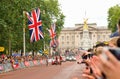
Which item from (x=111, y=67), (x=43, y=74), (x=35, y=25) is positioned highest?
(x=35, y=25)

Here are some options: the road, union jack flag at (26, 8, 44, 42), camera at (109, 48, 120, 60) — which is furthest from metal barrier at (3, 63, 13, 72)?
camera at (109, 48, 120, 60)

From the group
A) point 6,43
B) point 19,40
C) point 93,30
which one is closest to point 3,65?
point 6,43

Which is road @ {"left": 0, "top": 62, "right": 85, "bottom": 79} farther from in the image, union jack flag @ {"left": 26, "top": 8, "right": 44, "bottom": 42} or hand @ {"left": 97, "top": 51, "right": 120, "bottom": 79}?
hand @ {"left": 97, "top": 51, "right": 120, "bottom": 79}

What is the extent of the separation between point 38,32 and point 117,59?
4432cm

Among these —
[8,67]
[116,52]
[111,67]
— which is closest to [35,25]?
[8,67]

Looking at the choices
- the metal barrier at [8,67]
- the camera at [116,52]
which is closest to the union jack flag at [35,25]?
the metal barrier at [8,67]

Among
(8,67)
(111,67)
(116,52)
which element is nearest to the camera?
(111,67)

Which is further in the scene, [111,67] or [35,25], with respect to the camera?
[35,25]

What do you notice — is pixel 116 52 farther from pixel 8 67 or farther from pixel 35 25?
pixel 35 25

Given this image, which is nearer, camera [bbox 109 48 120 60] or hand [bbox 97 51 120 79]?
hand [bbox 97 51 120 79]

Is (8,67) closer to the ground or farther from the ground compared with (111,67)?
closer to the ground

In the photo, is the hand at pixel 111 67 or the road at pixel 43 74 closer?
the hand at pixel 111 67

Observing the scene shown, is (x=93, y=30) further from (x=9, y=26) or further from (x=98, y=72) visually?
(x=98, y=72)

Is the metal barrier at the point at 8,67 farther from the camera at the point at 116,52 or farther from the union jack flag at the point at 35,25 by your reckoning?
the camera at the point at 116,52
